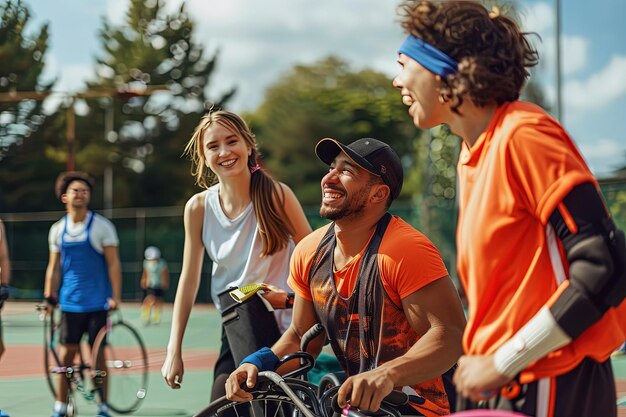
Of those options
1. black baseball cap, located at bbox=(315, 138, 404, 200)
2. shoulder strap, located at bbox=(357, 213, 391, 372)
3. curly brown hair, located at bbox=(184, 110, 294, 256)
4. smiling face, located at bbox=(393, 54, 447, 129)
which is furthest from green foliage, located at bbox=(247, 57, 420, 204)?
smiling face, located at bbox=(393, 54, 447, 129)

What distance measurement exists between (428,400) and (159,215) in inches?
1121

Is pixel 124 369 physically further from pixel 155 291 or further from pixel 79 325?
pixel 155 291

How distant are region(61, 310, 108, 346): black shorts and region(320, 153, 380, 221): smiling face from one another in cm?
485

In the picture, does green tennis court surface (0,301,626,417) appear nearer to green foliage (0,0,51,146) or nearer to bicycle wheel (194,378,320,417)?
green foliage (0,0,51,146)

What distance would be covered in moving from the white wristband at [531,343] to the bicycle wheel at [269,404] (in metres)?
1.06

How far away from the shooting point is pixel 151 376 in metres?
11.2

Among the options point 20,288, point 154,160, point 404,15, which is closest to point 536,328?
point 404,15

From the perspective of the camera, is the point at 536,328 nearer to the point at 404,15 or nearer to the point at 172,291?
the point at 404,15

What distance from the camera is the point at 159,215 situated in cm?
3144

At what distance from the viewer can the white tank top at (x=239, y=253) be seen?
482 centimetres

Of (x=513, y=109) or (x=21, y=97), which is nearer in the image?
(x=513, y=109)

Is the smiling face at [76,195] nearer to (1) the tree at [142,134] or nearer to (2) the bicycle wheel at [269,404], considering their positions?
(2) the bicycle wheel at [269,404]

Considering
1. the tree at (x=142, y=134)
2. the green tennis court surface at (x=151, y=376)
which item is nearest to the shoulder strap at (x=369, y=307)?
the green tennis court surface at (x=151, y=376)

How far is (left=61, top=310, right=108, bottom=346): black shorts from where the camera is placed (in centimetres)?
801
